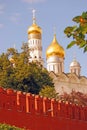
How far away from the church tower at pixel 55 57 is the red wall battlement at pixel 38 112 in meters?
41.7

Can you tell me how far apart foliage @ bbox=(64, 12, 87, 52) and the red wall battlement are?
8.48m

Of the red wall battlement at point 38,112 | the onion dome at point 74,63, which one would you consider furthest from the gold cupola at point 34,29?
the red wall battlement at point 38,112

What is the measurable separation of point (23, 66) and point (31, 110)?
14.9 meters

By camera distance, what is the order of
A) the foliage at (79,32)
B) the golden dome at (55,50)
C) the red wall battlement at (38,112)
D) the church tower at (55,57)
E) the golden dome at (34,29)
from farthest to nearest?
1. the golden dome at (34,29)
2. the church tower at (55,57)
3. the golden dome at (55,50)
4. the red wall battlement at (38,112)
5. the foliage at (79,32)

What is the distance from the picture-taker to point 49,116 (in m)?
14.5

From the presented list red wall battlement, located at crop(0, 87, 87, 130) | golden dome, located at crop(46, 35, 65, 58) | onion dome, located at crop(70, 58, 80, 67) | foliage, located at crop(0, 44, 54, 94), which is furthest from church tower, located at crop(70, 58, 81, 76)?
red wall battlement, located at crop(0, 87, 87, 130)

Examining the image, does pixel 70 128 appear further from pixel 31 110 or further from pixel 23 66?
pixel 23 66

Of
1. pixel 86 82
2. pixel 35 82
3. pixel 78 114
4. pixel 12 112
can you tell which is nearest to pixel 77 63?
pixel 86 82

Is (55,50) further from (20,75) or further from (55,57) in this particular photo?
(20,75)

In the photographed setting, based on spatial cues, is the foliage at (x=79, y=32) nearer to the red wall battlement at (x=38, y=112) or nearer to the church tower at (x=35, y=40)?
the red wall battlement at (x=38, y=112)

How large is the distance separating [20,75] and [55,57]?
3089 cm

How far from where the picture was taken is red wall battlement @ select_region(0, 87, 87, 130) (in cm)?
1230

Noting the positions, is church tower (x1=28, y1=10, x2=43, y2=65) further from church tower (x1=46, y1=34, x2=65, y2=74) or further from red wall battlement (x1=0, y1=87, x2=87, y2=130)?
red wall battlement (x1=0, y1=87, x2=87, y2=130)

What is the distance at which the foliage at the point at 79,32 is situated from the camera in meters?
3.49
